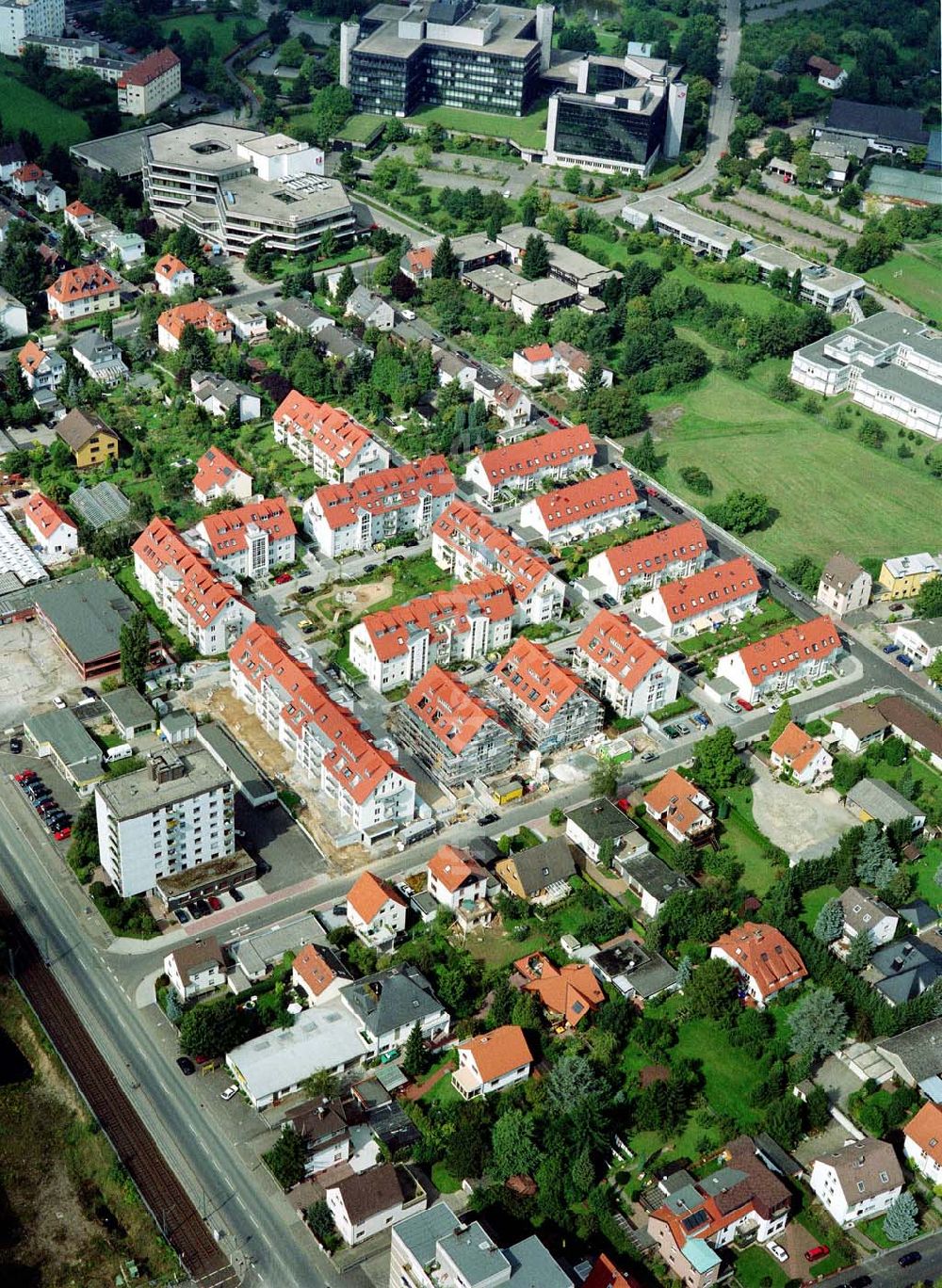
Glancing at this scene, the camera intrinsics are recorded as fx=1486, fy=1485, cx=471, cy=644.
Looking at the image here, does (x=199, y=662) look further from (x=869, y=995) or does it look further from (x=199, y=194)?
(x=199, y=194)

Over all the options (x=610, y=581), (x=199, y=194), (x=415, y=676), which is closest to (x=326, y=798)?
(x=415, y=676)

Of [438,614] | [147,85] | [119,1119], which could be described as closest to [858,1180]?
[119,1119]

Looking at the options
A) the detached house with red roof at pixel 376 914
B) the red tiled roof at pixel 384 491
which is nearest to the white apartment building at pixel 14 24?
the red tiled roof at pixel 384 491

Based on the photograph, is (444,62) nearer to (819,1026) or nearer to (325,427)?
(325,427)

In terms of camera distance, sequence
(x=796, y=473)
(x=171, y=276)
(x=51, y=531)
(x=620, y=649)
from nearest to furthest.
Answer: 1. (x=620, y=649)
2. (x=51, y=531)
3. (x=796, y=473)
4. (x=171, y=276)

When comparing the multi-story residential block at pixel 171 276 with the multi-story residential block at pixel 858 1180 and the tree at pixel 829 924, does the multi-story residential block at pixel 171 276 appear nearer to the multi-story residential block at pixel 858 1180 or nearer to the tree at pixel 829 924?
the tree at pixel 829 924

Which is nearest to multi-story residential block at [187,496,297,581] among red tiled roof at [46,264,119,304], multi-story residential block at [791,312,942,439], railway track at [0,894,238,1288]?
railway track at [0,894,238,1288]
